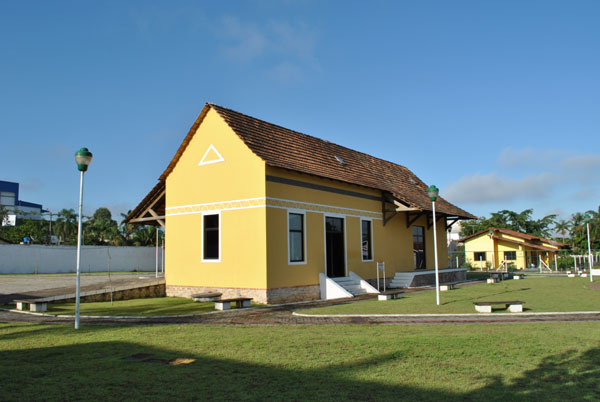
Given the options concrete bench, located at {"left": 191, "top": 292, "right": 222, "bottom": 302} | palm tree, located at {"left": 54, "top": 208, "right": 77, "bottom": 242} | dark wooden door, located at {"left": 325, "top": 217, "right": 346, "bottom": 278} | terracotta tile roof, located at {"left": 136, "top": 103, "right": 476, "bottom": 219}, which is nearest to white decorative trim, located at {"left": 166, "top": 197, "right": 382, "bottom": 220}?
dark wooden door, located at {"left": 325, "top": 217, "right": 346, "bottom": 278}

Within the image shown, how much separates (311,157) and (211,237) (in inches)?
222

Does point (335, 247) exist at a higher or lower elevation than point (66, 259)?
higher

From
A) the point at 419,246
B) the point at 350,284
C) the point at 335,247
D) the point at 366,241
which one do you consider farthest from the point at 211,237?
the point at 419,246

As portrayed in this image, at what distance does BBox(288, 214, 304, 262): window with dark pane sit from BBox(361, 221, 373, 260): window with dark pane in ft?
15.0

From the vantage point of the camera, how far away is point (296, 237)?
60.7 ft

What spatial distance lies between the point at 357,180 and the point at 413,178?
10.4 metres

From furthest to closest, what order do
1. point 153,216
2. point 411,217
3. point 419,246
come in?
point 419,246
point 411,217
point 153,216

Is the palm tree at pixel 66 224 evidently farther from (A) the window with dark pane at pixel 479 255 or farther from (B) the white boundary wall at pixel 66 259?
(A) the window with dark pane at pixel 479 255

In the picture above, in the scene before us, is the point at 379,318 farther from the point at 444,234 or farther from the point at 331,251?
the point at 444,234

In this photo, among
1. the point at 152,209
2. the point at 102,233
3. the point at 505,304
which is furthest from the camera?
the point at 102,233

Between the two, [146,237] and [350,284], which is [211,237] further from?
[146,237]

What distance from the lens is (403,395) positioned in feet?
17.1

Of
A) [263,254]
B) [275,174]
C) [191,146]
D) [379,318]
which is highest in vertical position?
[191,146]

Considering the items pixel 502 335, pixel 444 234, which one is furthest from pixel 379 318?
pixel 444 234
